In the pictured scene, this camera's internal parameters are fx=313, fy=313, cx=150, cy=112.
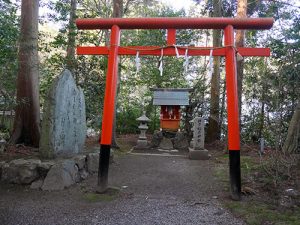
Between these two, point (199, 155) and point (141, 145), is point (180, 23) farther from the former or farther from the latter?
point (141, 145)

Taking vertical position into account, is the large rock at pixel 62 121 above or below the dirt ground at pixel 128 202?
above

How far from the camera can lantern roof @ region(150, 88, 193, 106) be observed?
43.3ft

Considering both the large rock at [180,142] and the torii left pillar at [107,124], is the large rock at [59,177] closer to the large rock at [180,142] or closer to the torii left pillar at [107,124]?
the torii left pillar at [107,124]

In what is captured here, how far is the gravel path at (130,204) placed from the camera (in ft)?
13.8

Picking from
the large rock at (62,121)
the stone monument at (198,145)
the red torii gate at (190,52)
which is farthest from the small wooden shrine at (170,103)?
the red torii gate at (190,52)

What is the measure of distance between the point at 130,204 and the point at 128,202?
0.34ft

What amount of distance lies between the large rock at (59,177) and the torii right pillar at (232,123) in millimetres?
2958

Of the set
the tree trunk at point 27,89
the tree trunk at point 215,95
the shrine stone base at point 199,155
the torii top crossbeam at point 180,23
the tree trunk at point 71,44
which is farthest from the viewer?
the tree trunk at point 215,95

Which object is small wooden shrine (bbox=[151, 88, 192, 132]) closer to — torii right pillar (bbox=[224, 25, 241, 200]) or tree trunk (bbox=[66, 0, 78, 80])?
A: tree trunk (bbox=[66, 0, 78, 80])

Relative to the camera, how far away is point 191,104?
15.1 metres

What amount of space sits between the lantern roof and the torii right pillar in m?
7.82

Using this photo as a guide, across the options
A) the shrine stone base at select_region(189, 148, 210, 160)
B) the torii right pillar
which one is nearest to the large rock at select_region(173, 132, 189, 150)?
the shrine stone base at select_region(189, 148, 210, 160)

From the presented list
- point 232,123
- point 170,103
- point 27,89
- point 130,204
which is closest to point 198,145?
point 170,103

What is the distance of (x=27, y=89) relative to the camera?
27.5ft
